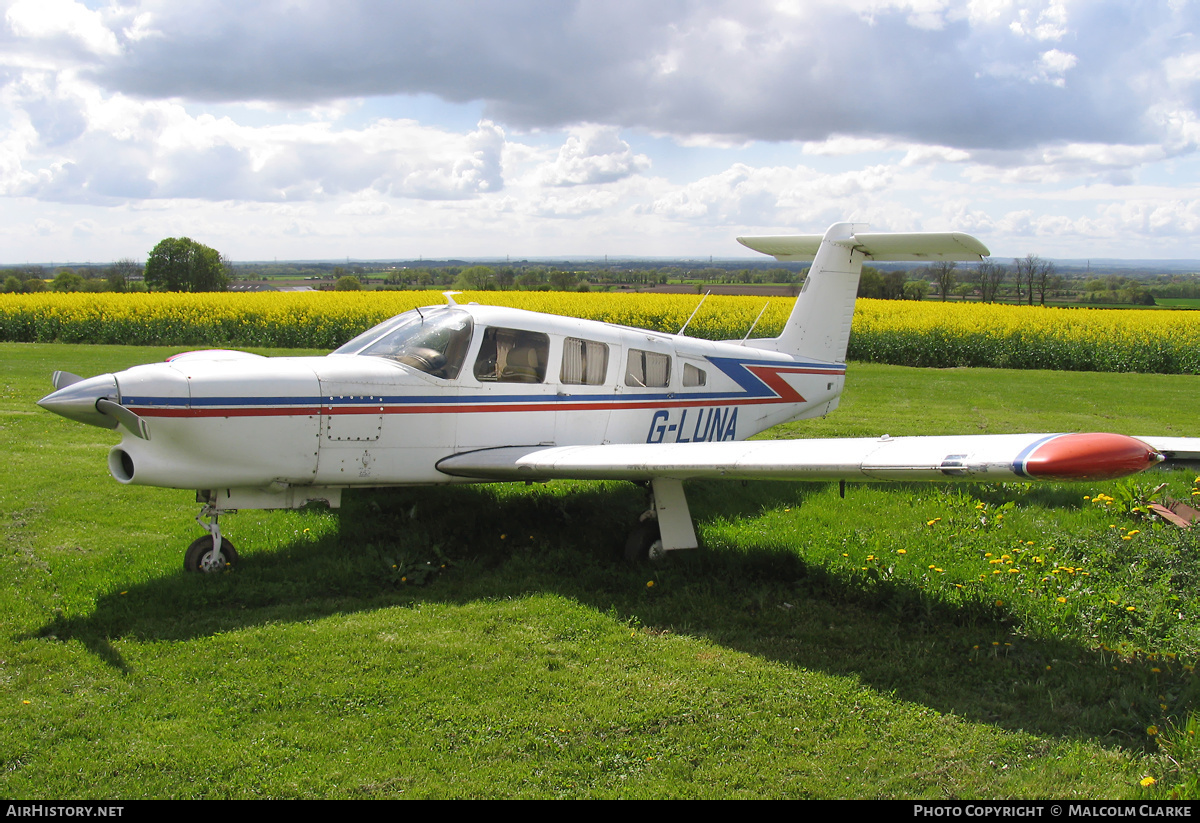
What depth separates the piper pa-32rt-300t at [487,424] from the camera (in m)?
5.16

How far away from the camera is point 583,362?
24.9 ft

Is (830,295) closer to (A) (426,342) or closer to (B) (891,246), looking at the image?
(B) (891,246)

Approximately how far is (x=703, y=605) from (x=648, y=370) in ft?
9.44

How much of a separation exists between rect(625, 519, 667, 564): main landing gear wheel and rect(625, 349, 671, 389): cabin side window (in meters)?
1.65

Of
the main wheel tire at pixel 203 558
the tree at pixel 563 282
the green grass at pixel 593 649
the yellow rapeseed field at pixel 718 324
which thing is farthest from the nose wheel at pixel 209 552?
the tree at pixel 563 282

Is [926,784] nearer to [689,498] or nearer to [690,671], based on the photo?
[690,671]

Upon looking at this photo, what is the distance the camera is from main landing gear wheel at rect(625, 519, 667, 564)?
6.76m

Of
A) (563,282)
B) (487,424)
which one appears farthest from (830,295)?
Answer: (563,282)

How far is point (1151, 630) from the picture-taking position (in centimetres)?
537

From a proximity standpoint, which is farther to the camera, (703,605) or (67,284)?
(67,284)

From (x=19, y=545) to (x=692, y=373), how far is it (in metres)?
6.13

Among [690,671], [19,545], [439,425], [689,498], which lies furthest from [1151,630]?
[19,545]

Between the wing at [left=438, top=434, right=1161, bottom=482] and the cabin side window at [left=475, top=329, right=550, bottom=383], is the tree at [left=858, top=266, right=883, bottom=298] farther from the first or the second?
the wing at [left=438, top=434, right=1161, bottom=482]

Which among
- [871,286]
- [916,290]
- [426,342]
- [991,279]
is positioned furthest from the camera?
[991,279]
